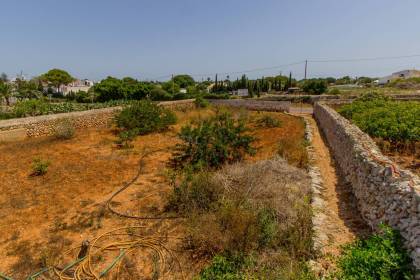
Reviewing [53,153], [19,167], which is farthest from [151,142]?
[19,167]

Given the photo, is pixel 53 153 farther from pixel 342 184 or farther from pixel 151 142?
pixel 342 184

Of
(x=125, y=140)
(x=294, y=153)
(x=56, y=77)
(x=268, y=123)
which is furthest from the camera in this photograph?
(x=56, y=77)

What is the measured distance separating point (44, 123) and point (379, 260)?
13.6m

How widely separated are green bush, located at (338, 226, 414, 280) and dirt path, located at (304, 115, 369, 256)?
375 millimetres

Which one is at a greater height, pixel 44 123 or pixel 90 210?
pixel 44 123

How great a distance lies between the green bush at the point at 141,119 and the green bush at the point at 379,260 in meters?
10.4

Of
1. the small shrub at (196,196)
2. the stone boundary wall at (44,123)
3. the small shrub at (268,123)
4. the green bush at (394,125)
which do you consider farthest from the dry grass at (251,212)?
the stone boundary wall at (44,123)

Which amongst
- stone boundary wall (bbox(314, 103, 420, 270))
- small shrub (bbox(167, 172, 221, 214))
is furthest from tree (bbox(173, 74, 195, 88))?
stone boundary wall (bbox(314, 103, 420, 270))

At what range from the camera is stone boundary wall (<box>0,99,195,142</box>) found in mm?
10762

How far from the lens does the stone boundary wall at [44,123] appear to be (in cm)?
1076

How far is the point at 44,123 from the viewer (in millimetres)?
11992

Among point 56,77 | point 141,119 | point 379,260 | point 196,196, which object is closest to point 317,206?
point 379,260

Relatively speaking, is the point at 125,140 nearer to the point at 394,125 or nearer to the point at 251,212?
the point at 251,212

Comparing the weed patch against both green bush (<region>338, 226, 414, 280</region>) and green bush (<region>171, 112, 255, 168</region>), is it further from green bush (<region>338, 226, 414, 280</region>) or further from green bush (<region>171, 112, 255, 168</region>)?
green bush (<region>338, 226, 414, 280</region>)
